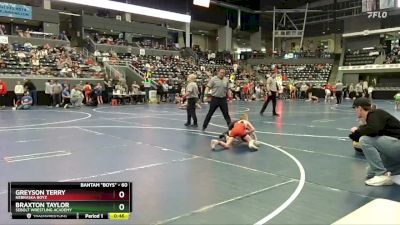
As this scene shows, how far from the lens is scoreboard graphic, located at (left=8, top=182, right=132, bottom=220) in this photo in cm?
287

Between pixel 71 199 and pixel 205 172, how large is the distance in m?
3.03

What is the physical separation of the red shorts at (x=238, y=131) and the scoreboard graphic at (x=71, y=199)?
511 centimetres

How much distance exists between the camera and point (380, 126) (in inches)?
194

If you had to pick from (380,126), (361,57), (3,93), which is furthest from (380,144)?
(361,57)

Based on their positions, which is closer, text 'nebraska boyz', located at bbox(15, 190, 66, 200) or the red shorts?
text 'nebraska boyz', located at bbox(15, 190, 66, 200)

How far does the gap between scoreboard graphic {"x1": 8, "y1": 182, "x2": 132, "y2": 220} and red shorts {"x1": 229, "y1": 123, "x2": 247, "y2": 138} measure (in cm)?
511

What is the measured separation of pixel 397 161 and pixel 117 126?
8350 mm

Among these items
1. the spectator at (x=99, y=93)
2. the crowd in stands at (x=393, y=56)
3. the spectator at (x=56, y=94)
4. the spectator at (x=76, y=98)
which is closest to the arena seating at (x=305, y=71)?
the crowd in stands at (x=393, y=56)

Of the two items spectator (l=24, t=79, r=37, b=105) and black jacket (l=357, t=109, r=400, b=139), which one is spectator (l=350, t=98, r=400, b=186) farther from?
spectator (l=24, t=79, r=37, b=105)

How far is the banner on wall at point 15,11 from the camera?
101 feet

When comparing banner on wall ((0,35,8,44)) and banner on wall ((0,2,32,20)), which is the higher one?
banner on wall ((0,2,32,20))

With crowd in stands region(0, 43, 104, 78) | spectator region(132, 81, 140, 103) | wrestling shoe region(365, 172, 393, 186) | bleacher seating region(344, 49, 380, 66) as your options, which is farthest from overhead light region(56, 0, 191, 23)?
wrestling shoe region(365, 172, 393, 186)

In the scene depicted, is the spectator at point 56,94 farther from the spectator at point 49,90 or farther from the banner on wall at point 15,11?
the banner on wall at point 15,11

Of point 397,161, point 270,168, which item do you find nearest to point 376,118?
point 397,161
